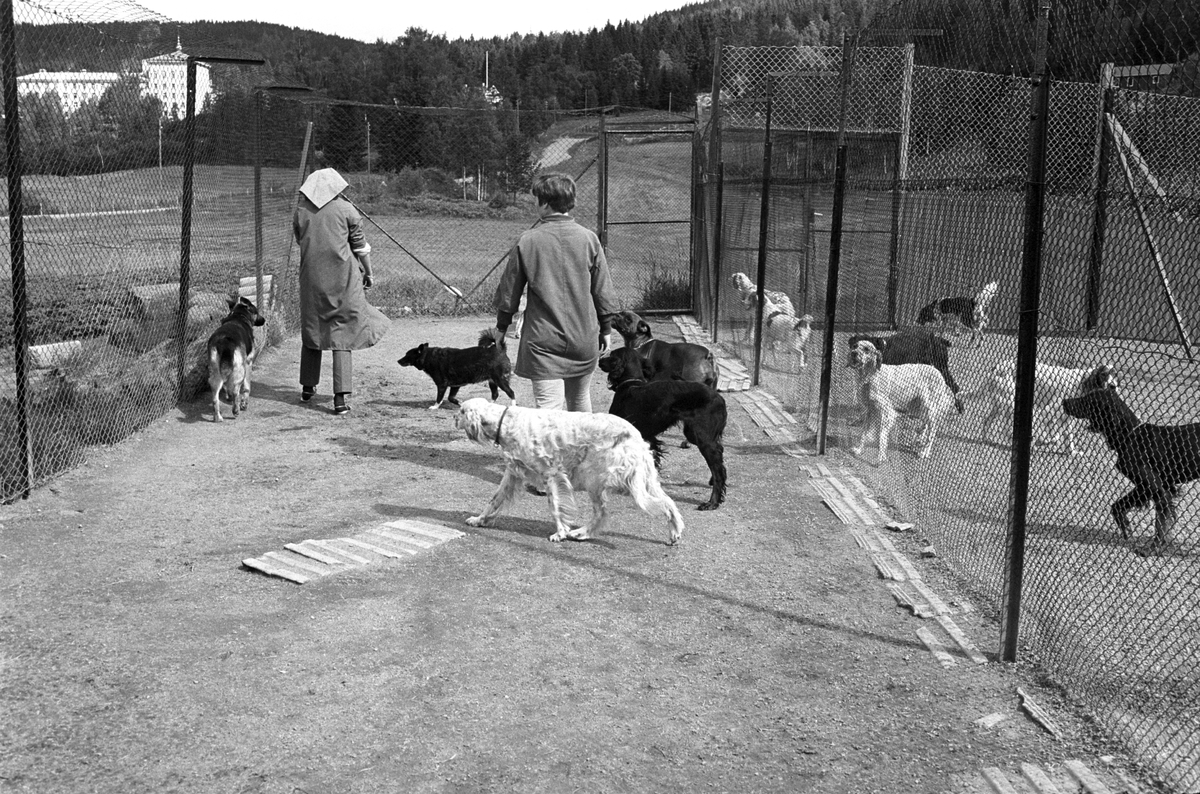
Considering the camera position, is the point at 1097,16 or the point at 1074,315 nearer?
the point at 1097,16

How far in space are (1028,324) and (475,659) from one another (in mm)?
2489

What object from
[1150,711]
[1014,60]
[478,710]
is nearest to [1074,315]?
[1014,60]

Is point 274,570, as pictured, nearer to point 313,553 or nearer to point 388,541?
point 313,553

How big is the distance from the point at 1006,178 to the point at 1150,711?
262 centimetres

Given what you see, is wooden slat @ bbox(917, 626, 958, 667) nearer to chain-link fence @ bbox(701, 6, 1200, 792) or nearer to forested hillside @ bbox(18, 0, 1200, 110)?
chain-link fence @ bbox(701, 6, 1200, 792)

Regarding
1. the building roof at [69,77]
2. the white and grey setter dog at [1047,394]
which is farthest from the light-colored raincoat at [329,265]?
the white and grey setter dog at [1047,394]

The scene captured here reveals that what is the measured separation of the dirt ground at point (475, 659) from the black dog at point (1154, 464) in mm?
1076

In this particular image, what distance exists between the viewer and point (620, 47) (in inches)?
2188

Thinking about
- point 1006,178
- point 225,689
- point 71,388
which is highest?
point 1006,178

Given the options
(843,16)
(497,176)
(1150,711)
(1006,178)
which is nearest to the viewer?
(1150,711)

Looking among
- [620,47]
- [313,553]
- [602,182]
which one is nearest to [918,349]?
[313,553]

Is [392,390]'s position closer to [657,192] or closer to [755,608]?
[755,608]

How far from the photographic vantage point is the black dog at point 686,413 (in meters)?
6.97

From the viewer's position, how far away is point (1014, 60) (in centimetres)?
523
